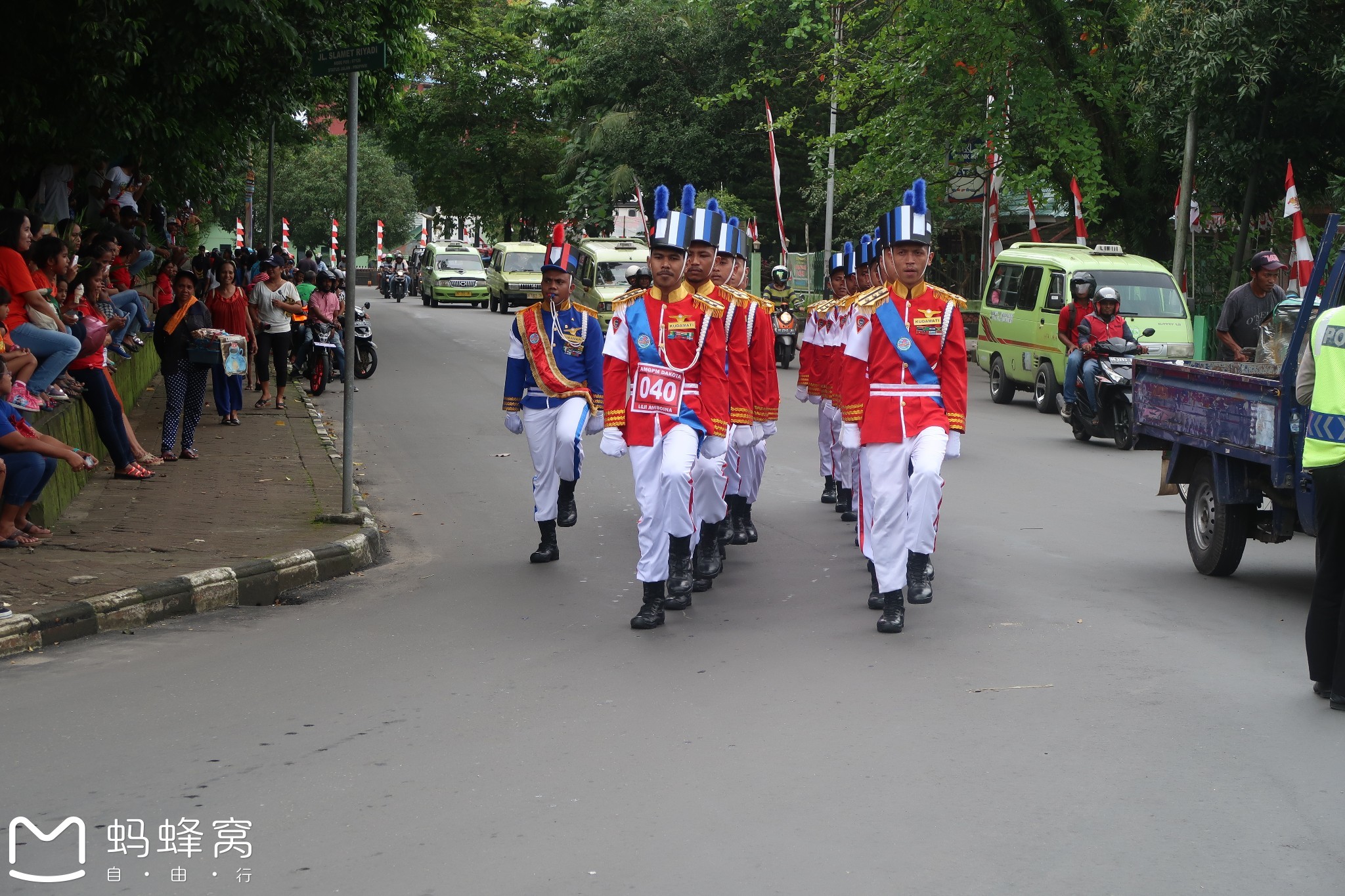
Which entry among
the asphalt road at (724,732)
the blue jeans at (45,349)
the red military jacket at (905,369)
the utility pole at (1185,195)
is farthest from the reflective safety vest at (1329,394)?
the utility pole at (1185,195)

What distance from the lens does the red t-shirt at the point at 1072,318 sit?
1619 centimetres

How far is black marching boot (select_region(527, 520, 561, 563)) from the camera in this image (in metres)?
9.30

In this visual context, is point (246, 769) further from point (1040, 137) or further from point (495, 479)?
point (1040, 137)

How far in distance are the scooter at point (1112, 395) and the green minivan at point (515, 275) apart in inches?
1043

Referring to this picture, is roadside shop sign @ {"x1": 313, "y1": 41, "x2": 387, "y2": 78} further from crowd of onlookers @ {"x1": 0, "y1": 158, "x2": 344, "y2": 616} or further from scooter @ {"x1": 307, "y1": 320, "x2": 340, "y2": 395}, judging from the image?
scooter @ {"x1": 307, "y1": 320, "x2": 340, "y2": 395}

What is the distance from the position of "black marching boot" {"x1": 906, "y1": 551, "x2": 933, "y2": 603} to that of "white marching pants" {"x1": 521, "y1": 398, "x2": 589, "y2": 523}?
7.77ft

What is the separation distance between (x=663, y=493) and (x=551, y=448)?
1.90 m

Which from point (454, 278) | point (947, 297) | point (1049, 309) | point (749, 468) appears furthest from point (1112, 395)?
point (454, 278)

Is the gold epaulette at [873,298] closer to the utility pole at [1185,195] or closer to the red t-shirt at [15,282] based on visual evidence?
the red t-shirt at [15,282]

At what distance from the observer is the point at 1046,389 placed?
61.4ft

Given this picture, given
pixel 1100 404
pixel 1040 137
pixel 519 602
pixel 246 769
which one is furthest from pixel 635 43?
pixel 246 769

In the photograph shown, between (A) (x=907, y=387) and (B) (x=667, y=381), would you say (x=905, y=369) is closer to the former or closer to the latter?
(A) (x=907, y=387)

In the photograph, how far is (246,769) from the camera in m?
5.13

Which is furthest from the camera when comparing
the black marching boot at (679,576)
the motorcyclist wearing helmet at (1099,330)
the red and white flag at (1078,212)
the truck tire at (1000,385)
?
the red and white flag at (1078,212)
